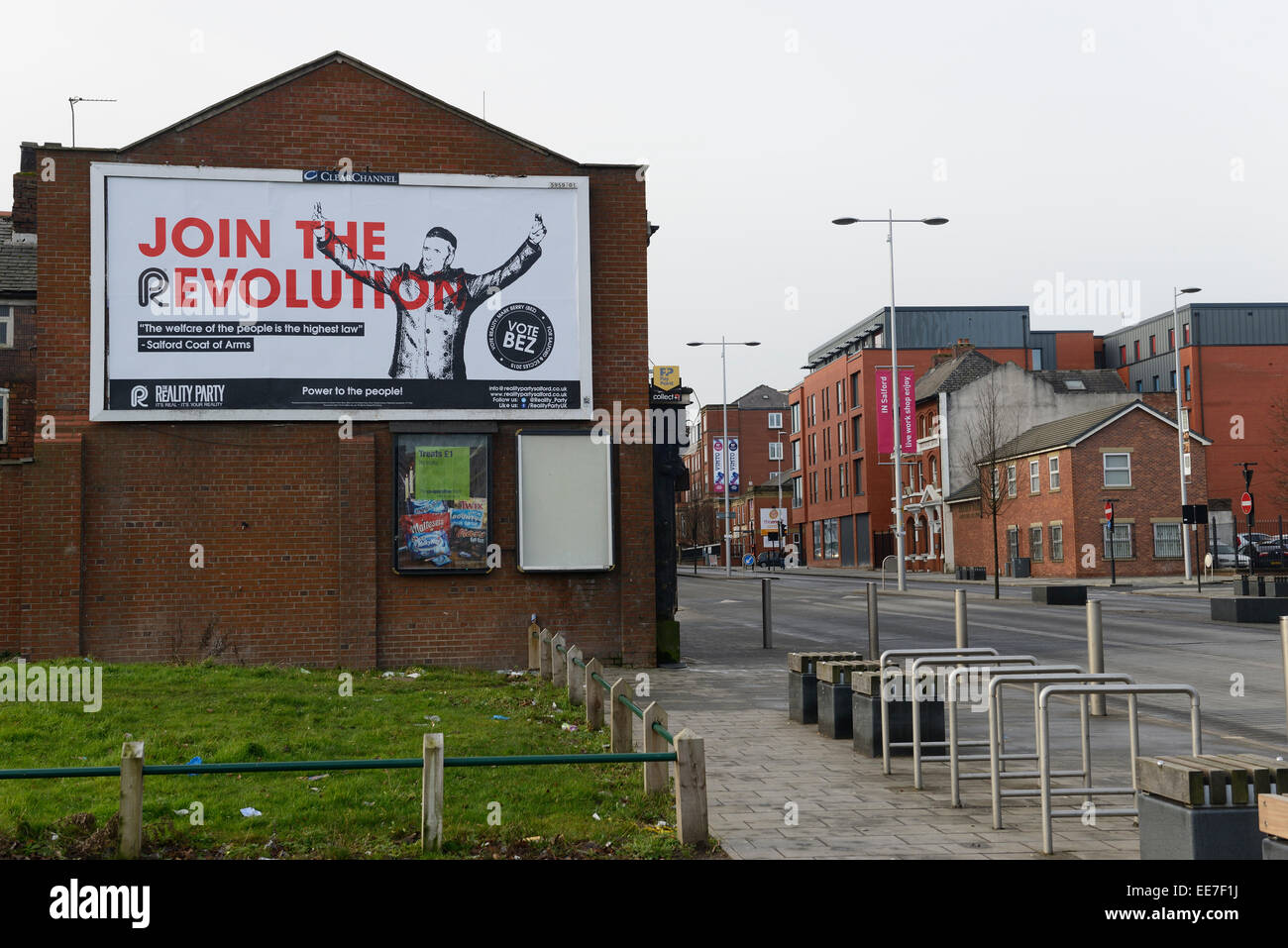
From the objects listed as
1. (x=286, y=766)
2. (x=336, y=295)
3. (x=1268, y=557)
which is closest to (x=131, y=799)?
(x=286, y=766)

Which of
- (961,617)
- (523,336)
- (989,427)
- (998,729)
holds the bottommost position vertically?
(998,729)

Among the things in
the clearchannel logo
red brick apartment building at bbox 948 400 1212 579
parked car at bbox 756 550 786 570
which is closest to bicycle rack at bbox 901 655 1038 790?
the clearchannel logo

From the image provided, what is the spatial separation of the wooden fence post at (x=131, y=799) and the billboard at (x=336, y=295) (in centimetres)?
1101

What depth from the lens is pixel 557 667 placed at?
15344 millimetres

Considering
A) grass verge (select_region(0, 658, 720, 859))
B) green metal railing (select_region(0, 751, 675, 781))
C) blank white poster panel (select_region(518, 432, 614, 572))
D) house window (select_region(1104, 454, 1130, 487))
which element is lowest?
grass verge (select_region(0, 658, 720, 859))

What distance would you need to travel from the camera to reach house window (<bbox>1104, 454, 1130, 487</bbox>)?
167ft

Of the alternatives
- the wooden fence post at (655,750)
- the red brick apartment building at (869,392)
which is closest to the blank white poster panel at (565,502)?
the wooden fence post at (655,750)

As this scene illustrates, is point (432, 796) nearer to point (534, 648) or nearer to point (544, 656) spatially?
point (544, 656)

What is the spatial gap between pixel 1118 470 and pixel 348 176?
1638 inches

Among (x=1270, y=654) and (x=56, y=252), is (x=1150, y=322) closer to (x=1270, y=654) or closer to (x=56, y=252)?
(x=1270, y=654)

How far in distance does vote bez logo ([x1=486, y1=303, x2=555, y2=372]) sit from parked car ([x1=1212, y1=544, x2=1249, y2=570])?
41.8m

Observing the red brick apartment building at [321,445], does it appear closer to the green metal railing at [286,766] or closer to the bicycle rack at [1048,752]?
the green metal railing at [286,766]

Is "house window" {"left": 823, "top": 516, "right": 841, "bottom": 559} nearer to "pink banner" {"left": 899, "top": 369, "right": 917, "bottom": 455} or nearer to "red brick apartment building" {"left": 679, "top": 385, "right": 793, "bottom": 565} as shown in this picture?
"pink banner" {"left": 899, "top": 369, "right": 917, "bottom": 455}

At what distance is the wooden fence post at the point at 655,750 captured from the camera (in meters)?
8.17
